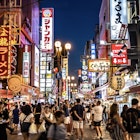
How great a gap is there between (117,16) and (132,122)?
21.2m

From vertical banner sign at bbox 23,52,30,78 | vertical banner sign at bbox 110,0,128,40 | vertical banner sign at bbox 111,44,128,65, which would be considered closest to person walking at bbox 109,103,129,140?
vertical banner sign at bbox 111,44,128,65

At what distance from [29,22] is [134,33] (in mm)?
27149

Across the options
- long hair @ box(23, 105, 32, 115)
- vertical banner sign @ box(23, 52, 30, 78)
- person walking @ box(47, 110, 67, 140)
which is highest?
vertical banner sign @ box(23, 52, 30, 78)

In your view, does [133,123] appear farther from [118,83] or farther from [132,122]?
[118,83]

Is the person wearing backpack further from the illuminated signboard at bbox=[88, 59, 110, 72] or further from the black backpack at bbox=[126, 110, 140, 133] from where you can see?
the illuminated signboard at bbox=[88, 59, 110, 72]

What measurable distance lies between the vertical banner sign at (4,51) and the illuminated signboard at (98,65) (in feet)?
30.5

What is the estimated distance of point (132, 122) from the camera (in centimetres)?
1001

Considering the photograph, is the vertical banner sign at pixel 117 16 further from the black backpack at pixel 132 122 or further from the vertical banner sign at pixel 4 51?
the black backpack at pixel 132 122

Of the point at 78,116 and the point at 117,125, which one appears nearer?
the point at 117,125

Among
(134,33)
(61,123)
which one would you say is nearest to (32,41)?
(134,33)

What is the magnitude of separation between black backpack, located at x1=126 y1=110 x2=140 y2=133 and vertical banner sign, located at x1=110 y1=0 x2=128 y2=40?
20.2 meters

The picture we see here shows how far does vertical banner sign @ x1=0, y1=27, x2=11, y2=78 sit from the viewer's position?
25.1 meters

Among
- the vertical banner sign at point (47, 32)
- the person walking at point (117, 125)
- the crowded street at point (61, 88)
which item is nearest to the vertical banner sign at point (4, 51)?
the crowded street at point (61, 88)

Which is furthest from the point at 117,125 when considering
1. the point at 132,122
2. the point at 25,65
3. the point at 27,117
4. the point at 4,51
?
the point at 25,65
